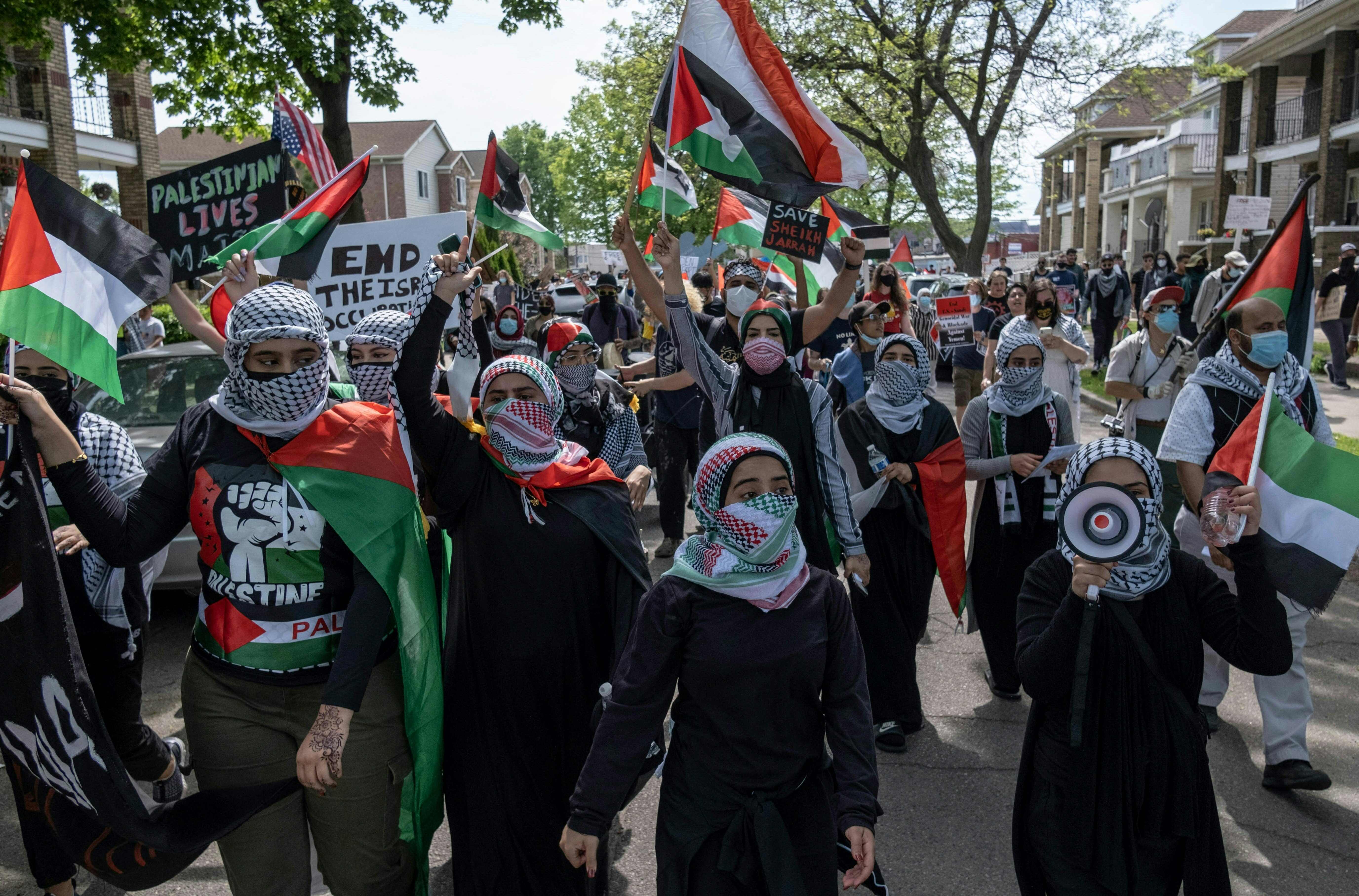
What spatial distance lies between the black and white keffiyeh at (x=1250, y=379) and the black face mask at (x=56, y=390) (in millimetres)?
4310

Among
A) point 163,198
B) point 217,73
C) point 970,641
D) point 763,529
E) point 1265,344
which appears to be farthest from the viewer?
point 217,73

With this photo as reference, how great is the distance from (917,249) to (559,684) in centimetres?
6980

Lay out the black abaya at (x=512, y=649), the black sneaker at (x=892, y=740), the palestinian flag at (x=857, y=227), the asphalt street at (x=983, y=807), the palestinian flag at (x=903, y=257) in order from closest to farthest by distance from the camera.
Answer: the black abaya at (x=512, y=649)
the asphalt street at (x=983, y=807)
the black sneaker at (x=892, y=740)
the palestinian flag at (x=857, y=227)
the palestinian flag at (x=903, y=257)

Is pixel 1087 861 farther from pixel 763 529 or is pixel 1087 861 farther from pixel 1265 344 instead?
pixel 1265 344

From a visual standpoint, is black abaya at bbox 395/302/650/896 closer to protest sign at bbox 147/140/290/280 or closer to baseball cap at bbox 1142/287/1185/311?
protest sign at bbox 147/140/290/280

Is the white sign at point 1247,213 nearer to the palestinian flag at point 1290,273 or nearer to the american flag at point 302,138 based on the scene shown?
the palestinian flag at point 1290,273

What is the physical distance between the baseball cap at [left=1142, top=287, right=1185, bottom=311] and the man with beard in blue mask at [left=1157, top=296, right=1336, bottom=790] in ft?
9.64

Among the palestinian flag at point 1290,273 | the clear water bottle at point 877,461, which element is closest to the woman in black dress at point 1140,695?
the palestinian flag at point 1290,273

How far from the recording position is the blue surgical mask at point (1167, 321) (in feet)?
24.4

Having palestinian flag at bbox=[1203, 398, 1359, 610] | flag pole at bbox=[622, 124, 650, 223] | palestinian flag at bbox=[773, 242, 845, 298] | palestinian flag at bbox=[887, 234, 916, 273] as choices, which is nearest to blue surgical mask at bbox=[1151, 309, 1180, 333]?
palestinian flag at bbox=[773, 242, 845, 298]

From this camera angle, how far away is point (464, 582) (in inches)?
134

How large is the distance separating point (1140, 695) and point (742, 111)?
155 inches

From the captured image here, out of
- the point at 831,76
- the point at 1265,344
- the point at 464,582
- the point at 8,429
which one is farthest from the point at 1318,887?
the point at 831,76

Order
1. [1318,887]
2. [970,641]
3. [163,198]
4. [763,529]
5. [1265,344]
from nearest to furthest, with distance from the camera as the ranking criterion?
[763,529] < [1318,887] < [1265,344] < [163,198] < [970,641]
